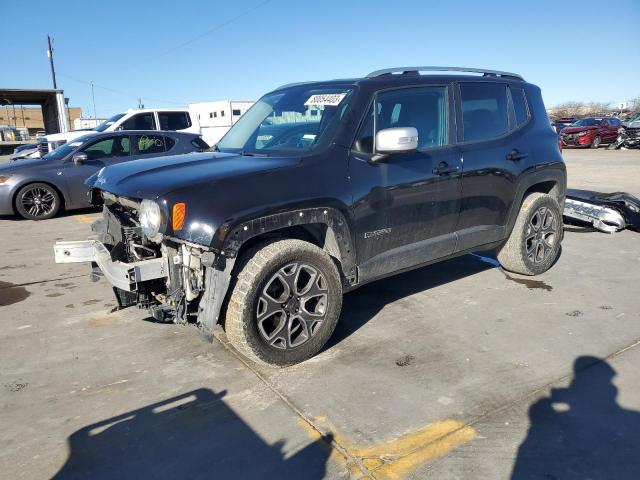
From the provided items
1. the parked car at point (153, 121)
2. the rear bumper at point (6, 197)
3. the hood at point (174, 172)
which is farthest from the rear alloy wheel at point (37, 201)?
the hood at point (174, 172)

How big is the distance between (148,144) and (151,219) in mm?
7440

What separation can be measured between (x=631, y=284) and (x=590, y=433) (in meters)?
2.90

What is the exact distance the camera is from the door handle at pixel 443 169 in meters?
3.96

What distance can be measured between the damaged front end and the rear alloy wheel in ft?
21.3

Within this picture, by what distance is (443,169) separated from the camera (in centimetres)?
400

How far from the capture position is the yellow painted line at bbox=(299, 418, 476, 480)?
2.39m

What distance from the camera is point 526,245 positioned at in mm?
5031

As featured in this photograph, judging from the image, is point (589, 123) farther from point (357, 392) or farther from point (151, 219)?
point (151, 219)

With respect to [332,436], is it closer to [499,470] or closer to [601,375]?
[499,470]

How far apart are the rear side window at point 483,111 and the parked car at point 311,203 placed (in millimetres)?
15

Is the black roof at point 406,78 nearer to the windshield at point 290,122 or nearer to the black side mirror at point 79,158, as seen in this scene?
the windshield at point 290,122

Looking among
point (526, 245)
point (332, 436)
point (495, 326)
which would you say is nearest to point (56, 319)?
point (332, 436)

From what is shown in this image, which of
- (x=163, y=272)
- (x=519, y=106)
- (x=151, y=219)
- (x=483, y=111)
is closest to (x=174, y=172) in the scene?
(x=151, y=219)

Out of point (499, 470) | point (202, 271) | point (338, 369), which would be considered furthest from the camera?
point (338, 369)
